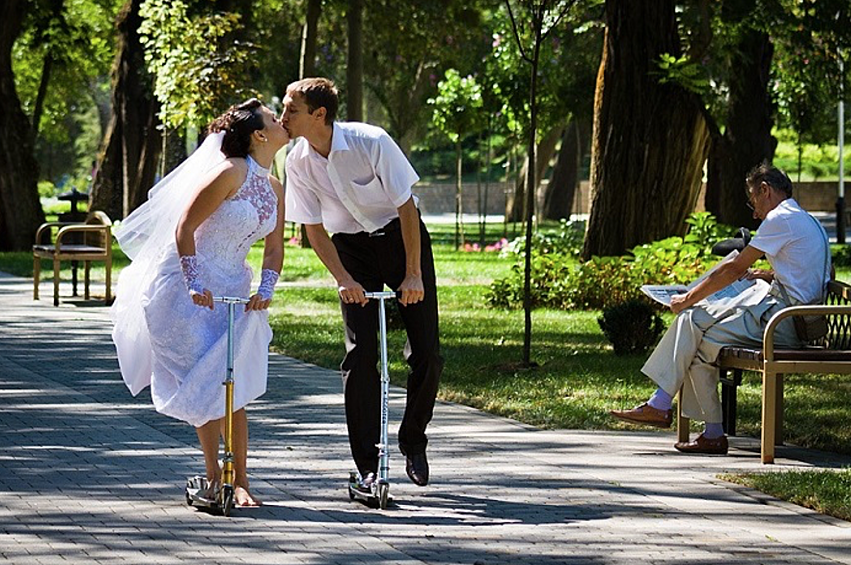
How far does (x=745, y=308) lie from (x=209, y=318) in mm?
3188

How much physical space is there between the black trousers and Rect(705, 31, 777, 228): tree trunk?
67.4 ft

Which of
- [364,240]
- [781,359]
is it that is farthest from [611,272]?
[364,240]

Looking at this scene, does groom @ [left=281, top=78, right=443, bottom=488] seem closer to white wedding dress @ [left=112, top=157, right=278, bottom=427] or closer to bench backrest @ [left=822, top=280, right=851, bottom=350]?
white wedding dress @ [left=112, top=157, right=278, bottom=427]

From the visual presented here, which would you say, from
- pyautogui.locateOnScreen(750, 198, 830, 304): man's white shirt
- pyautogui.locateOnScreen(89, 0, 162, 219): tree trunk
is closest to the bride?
pyautogui.locateOnScreen(750, 198, 830, 304): man's white shirt

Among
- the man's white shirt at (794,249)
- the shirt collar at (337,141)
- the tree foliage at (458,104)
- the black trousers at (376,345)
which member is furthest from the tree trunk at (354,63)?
the shirt collar at (337,141)

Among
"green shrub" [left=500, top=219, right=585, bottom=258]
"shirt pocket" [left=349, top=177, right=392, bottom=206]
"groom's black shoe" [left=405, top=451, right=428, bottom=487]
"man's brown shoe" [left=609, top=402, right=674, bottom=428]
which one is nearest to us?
"shirt pocket" [left=349, top=177, right=392, bottom=206]

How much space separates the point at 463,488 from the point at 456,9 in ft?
102

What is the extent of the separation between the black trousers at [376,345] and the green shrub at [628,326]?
5841mm

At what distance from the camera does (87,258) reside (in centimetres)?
1800

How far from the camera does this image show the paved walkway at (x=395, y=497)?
6.20 meters

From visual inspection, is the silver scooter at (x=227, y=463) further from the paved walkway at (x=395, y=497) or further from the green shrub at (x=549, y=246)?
the green shrub at (x=549, y=246)

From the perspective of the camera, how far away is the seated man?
340 inches

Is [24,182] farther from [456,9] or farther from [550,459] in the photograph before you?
[550,459]

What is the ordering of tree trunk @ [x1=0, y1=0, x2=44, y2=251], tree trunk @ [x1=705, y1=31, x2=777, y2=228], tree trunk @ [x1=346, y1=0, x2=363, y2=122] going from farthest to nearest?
tree trunk @ [x1=0, y1=0, x2=44, y2=251] → tree trunk @ [x1=346, y1=0, x2=363, y2=122] → tree trunk @ [x1=705, y1=31, x2=777, y2=228]
